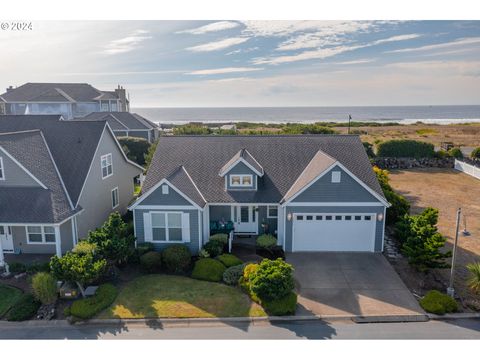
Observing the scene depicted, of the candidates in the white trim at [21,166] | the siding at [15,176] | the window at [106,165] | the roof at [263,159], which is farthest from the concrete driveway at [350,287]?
the siding at [15,176]

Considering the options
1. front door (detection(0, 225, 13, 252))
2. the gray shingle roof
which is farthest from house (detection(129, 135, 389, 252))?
front door (detection(0, 225, 13, 252))

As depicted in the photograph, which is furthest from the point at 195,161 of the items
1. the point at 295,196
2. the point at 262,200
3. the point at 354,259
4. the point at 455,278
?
the point at 455,278

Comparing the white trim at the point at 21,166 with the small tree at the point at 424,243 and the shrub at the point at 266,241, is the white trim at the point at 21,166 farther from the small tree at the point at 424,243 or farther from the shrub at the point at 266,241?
the small tree at the point at 424,243

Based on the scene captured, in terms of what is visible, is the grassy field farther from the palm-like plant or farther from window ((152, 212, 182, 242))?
window ((152, 212, 182, 242))

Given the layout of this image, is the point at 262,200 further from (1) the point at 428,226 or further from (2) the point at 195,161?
(1) the point at 428,226

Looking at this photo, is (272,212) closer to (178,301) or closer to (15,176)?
→ (178,301)

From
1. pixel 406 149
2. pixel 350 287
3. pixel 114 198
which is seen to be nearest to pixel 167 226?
pixel 114 198
